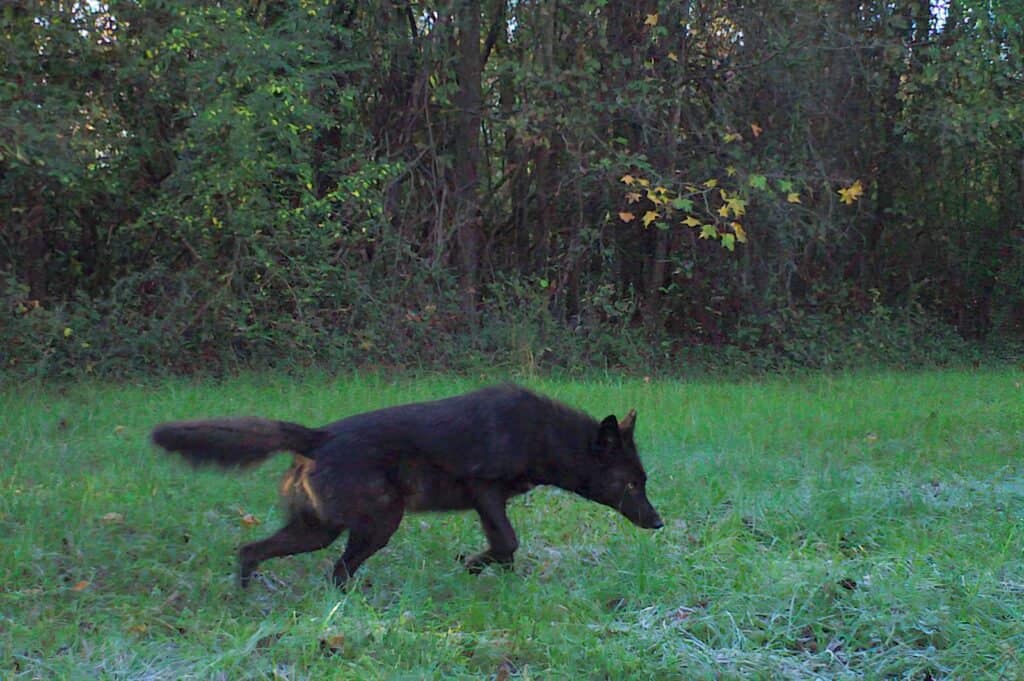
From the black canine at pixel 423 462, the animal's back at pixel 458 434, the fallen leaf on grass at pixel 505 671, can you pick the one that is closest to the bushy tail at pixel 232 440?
the black canine at pixel 423 462

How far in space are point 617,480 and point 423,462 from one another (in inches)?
49.2

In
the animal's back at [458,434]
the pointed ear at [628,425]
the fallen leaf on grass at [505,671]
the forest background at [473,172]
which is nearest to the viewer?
the fallen leaf on grass at [505,671]

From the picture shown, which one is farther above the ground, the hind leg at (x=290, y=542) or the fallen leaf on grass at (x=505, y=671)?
the hind leg at (x=290, y=542)

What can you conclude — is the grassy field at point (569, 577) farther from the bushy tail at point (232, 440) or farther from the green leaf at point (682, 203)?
the green leaf at point (682, 203)

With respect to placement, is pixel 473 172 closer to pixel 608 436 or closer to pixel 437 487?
pixel 608 436

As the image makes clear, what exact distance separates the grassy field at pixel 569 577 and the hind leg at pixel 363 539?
0.44 feet

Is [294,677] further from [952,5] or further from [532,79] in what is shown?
[952,5]

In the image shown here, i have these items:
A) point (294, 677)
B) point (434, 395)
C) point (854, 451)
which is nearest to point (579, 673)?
point (294, 677)

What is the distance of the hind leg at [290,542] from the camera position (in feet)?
19.4

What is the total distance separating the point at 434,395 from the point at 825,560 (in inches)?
260

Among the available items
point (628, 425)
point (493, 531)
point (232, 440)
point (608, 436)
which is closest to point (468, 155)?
point (628, 425)

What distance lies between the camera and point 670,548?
6602mm

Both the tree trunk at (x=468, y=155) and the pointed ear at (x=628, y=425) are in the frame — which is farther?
the tree trunk at (x=468, y=155)

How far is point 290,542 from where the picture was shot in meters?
5.99
